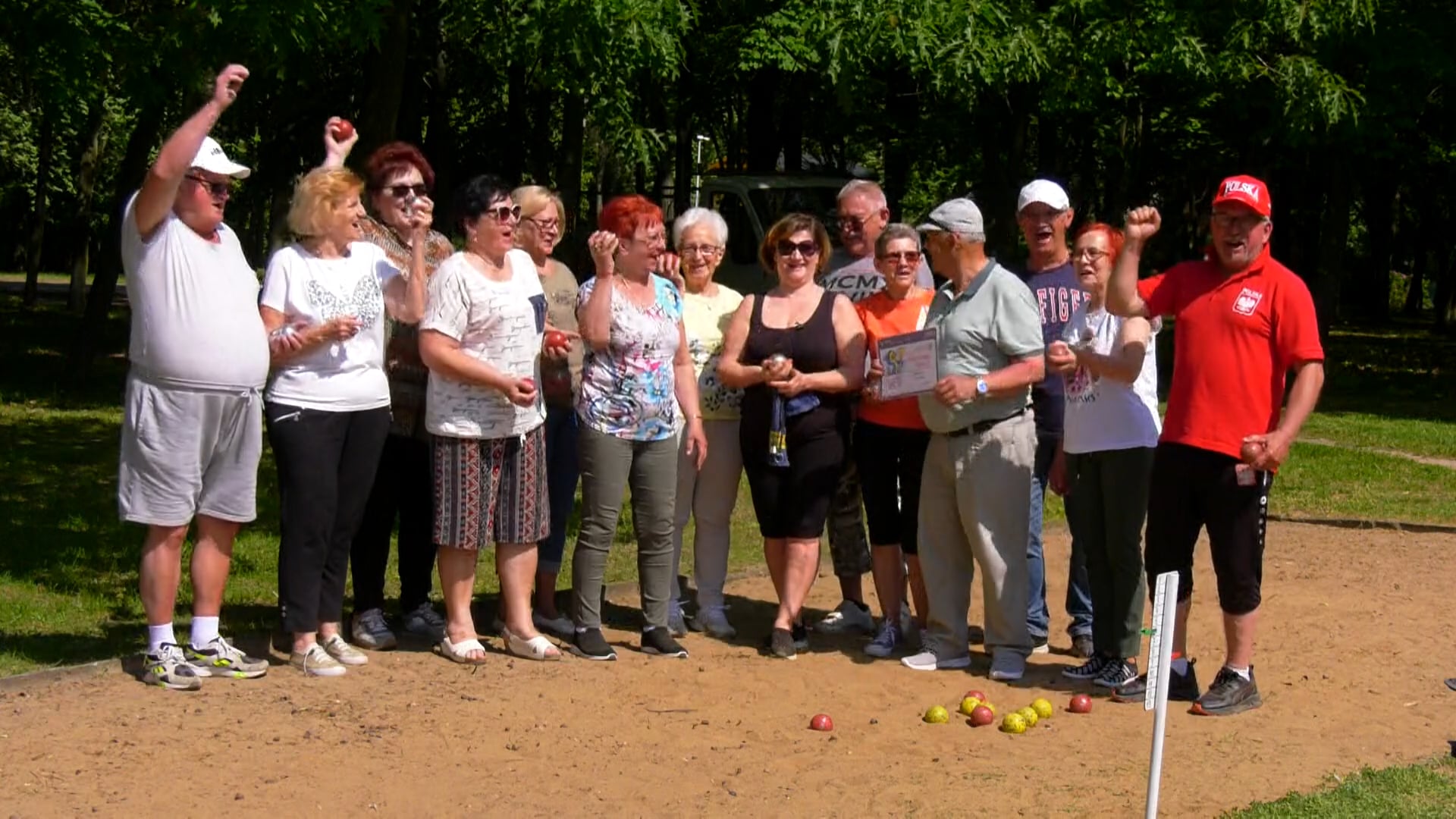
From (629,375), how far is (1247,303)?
2395 mm

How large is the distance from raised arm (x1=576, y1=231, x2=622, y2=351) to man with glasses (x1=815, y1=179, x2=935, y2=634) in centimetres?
115

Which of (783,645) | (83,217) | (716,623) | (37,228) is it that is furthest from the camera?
(37,228)

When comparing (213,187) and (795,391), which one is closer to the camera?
(213,187)

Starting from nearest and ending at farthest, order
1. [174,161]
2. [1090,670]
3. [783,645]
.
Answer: [174,161] < [1090,670] < [783,645]

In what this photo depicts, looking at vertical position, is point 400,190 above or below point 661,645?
above

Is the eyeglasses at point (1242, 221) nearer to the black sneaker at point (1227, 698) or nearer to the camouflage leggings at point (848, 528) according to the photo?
the black sneaker at point (1227, 698)

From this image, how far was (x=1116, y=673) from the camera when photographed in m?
6.92

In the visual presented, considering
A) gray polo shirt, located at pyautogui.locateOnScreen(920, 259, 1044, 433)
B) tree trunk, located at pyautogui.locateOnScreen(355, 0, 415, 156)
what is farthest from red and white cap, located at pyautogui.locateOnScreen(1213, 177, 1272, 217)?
tree trunk, located at pyautogui.locateOnScreen(355, 0, 415, 156)

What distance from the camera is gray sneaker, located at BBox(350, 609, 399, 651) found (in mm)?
7086

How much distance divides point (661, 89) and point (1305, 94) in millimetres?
6997

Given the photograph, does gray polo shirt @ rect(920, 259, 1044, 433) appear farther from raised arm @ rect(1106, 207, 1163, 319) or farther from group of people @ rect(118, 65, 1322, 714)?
raised arm @ rect(1106, 207, 1163, 319)

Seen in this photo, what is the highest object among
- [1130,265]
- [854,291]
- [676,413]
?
[1130,265]

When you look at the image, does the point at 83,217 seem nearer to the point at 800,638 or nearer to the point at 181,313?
the point at 800,638

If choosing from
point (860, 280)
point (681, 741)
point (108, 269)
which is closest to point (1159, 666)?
point (681, 741)
